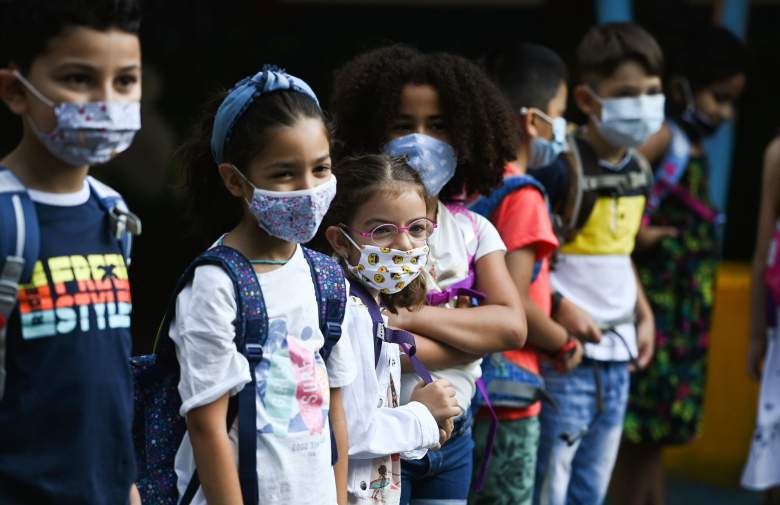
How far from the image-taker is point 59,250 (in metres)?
2.39

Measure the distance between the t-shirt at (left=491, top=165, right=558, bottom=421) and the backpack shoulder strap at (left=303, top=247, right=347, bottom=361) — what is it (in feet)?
3.34

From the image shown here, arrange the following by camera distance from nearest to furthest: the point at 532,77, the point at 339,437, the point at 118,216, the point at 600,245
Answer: the point at 118,216
the point at 339,437
the point at 532,77
the point at 600,245

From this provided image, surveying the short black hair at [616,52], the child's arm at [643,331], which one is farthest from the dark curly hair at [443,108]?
the child's arm at [643,331]

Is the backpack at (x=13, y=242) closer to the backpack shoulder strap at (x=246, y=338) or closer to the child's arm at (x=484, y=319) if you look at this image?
the backpack shoulder strap at (x=246, y=338)

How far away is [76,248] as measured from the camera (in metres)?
2.43

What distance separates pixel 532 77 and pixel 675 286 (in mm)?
1531

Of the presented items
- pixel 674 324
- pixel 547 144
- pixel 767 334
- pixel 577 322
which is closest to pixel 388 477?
pixel 577 322

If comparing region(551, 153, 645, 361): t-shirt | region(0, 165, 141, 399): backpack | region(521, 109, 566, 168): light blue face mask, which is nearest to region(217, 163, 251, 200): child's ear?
region(0, 165, 141, 399): backpack

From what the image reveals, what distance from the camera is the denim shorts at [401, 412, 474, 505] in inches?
130

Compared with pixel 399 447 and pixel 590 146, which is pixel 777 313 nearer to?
pixel 590 146

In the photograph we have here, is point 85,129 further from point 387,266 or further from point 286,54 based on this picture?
point 286,54

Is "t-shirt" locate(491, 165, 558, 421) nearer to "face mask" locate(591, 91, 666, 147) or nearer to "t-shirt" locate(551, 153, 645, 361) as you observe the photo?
"t-shirt" locate(551, 153, 645, 361)

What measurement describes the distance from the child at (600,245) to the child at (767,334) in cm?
83


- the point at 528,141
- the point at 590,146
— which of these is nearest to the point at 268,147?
the point at 528,141
